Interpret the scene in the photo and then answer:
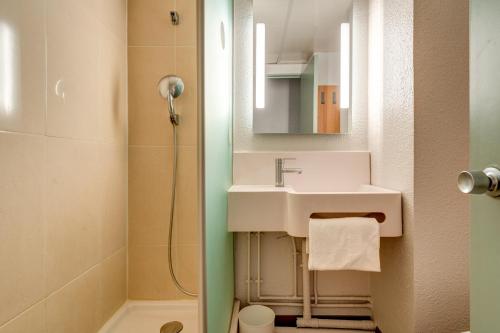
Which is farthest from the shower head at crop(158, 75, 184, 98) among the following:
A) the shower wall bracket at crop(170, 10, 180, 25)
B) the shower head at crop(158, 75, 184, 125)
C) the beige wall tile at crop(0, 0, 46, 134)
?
the beige wall tile at crop(0, 0, 46, 134)

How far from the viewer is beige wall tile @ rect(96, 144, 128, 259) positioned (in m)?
1.26

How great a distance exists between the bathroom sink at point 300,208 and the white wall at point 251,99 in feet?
1.37

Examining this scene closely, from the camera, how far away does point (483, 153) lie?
0.46 m

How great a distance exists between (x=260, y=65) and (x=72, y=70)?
0.92 meters

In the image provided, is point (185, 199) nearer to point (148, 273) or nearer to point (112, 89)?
point (148, 273)

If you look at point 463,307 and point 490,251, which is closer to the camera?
point 490,251

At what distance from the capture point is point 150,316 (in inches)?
55.9

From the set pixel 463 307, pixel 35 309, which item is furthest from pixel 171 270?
pixel 463 307

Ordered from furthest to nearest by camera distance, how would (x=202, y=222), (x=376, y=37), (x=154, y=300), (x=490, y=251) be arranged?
1. (x=154, y=300)
2. (x=376, y=37)
3. (x=202, y=222)
4. (x=490, y=251)

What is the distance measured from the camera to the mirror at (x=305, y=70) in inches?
59.2

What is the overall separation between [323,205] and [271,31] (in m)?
1.04

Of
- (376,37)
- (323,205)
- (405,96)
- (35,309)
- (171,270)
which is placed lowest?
(171,270)

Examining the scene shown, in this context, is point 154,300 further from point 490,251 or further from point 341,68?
point 341,68

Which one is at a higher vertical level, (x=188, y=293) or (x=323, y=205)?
(x=323, y=205)
